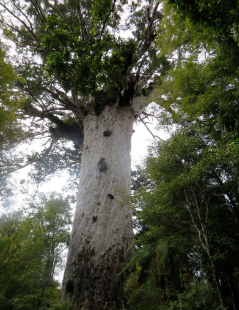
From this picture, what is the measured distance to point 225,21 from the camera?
2537 mm

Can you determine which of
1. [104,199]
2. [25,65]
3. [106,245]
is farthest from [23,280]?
[25,65]

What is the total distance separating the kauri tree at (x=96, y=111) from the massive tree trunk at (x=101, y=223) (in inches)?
0.6

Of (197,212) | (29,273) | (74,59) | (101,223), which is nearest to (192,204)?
(197,212)

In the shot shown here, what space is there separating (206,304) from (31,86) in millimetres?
7744

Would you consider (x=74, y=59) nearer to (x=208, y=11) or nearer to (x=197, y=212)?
(x=208, y=11)

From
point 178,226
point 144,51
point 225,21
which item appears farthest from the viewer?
point 144,51

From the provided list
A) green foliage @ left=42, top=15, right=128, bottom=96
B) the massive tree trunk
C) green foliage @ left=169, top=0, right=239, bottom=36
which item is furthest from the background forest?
green foliage @ left=42, top=15, right=128, bottom=96

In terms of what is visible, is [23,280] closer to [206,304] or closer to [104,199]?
[104,199]

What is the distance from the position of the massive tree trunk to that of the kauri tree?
0.6 inches

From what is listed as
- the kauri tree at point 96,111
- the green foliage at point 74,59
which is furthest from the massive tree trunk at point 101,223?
the green foliage at point 74,59

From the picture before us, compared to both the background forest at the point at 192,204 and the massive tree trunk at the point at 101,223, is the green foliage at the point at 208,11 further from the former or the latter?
the massive tree trunk at the point at 101,223

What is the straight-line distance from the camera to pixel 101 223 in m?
Result: 4.36

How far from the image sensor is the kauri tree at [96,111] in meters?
3.81

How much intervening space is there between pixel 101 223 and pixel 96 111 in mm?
4036
